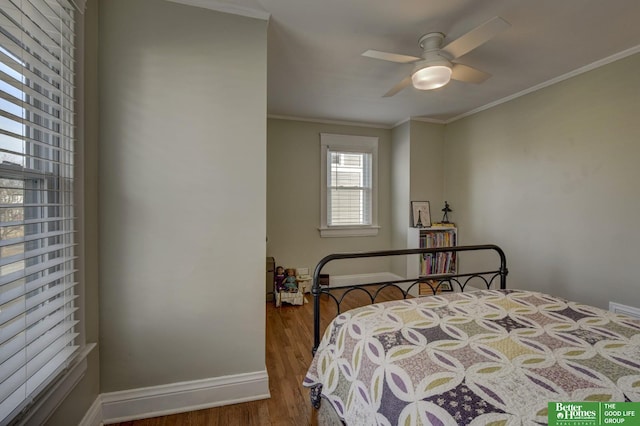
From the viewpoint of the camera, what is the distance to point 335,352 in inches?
55.5

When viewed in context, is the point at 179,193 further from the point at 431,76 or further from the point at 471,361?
the point at 431,76

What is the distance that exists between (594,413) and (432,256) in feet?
10.9

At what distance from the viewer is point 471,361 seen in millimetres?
1023

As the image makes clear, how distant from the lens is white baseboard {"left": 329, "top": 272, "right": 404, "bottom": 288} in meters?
4.38

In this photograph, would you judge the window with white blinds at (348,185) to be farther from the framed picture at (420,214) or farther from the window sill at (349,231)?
the framed picture at (420,214)

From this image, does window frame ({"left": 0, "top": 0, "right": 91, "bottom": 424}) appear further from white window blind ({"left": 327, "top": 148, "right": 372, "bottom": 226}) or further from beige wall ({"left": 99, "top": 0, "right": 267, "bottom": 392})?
white window blind ({"left": 327, "top": 148, "right": 372, "bottom": 226})

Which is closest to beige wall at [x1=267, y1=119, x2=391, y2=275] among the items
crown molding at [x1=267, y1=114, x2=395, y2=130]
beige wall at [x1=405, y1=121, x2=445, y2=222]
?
crown molding at [x1=267, y1=114, x2=395, y2=130]

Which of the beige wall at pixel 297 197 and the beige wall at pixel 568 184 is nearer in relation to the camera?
the beige wall at pixel 568 184

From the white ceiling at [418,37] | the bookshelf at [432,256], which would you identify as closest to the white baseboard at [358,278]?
the bookshelf at [432,256]

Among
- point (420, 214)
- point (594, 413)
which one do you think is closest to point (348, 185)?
point (420, 214)

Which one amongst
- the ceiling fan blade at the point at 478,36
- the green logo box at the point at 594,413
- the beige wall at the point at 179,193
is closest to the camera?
the green logo box at the point at 594,413

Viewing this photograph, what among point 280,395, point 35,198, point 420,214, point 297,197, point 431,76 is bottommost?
point 280,395

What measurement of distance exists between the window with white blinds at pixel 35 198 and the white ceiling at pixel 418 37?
0.93 metres

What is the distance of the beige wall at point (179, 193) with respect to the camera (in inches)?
65.6
